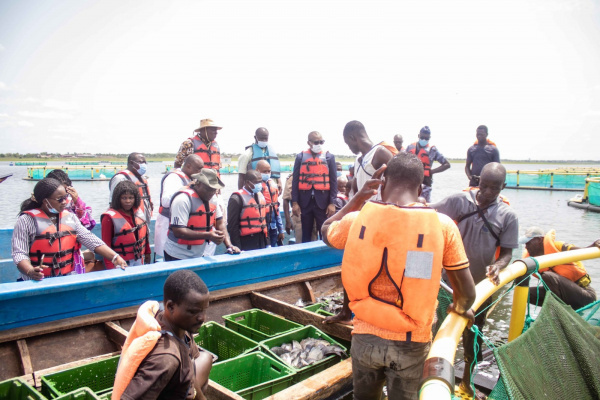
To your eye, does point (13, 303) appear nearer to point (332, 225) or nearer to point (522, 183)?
point (332, 225)

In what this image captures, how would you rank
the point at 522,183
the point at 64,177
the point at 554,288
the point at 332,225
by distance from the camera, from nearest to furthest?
the point at 332,225 < the point at 554,288 < the point at 64,177 < the point at 522,183

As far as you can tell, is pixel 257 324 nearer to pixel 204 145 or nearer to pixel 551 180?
pixel 204 145

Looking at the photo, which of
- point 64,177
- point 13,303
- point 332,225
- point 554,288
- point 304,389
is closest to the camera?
point 332,225

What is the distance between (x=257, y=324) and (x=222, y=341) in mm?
633

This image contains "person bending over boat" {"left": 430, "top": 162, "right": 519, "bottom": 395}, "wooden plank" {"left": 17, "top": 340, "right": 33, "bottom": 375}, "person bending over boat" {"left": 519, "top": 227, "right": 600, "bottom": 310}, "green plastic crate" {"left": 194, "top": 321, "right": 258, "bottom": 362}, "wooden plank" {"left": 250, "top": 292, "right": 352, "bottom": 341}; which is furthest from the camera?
"person bending over boat" {"left": 519, "top": 227, "right": 600, "bottom": 310}

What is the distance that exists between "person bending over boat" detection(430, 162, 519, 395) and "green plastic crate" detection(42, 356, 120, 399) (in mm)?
2966

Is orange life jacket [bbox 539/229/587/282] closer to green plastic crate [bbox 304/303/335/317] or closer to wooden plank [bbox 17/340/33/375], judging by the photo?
green plastic crate [bbox 304/303/335/317]

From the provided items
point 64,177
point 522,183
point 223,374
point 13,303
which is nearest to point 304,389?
point 223,374

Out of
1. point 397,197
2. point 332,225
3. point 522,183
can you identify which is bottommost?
point 522,183

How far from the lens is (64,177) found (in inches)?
212

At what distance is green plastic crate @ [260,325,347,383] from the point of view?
3.45 m

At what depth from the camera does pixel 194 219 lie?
15.3 feet

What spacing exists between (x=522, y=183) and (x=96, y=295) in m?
35.4

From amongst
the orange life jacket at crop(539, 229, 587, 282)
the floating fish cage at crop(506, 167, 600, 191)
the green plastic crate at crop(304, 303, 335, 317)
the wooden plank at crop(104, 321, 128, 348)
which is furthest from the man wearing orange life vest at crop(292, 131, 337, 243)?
the floating fish cage at crop(506, 167, 600, 191)
